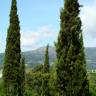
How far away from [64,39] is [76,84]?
14.0ft

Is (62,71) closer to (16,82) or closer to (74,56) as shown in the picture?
(74,56)

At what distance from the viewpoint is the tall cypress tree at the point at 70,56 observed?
3288 centimetres

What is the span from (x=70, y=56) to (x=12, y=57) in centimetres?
2963

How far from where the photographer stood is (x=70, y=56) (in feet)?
110

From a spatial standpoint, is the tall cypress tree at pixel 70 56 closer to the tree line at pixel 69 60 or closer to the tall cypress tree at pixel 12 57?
the tree line at pixel 69 60

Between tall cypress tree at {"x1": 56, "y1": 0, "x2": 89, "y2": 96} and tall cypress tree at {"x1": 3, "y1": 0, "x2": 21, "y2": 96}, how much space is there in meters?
27.5

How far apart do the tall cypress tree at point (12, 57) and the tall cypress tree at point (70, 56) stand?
27.5 m

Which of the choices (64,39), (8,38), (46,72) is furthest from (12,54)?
(46,72)

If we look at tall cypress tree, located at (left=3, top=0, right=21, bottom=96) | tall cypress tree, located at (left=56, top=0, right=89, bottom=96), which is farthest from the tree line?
tall cypress tree, located at (left=3, top=0, right=21, bottom=96)

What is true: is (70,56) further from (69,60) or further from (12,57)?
(12,57)

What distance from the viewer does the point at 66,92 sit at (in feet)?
108

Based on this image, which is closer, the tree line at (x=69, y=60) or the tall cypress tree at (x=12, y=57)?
the tree line at (x=69, y=60)

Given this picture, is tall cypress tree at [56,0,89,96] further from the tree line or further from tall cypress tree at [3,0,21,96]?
tall cypress tree at [3,0,21,96]

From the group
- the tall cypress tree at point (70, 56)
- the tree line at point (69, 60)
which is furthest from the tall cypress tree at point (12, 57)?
the tall cypress tree at point (70, 56)
